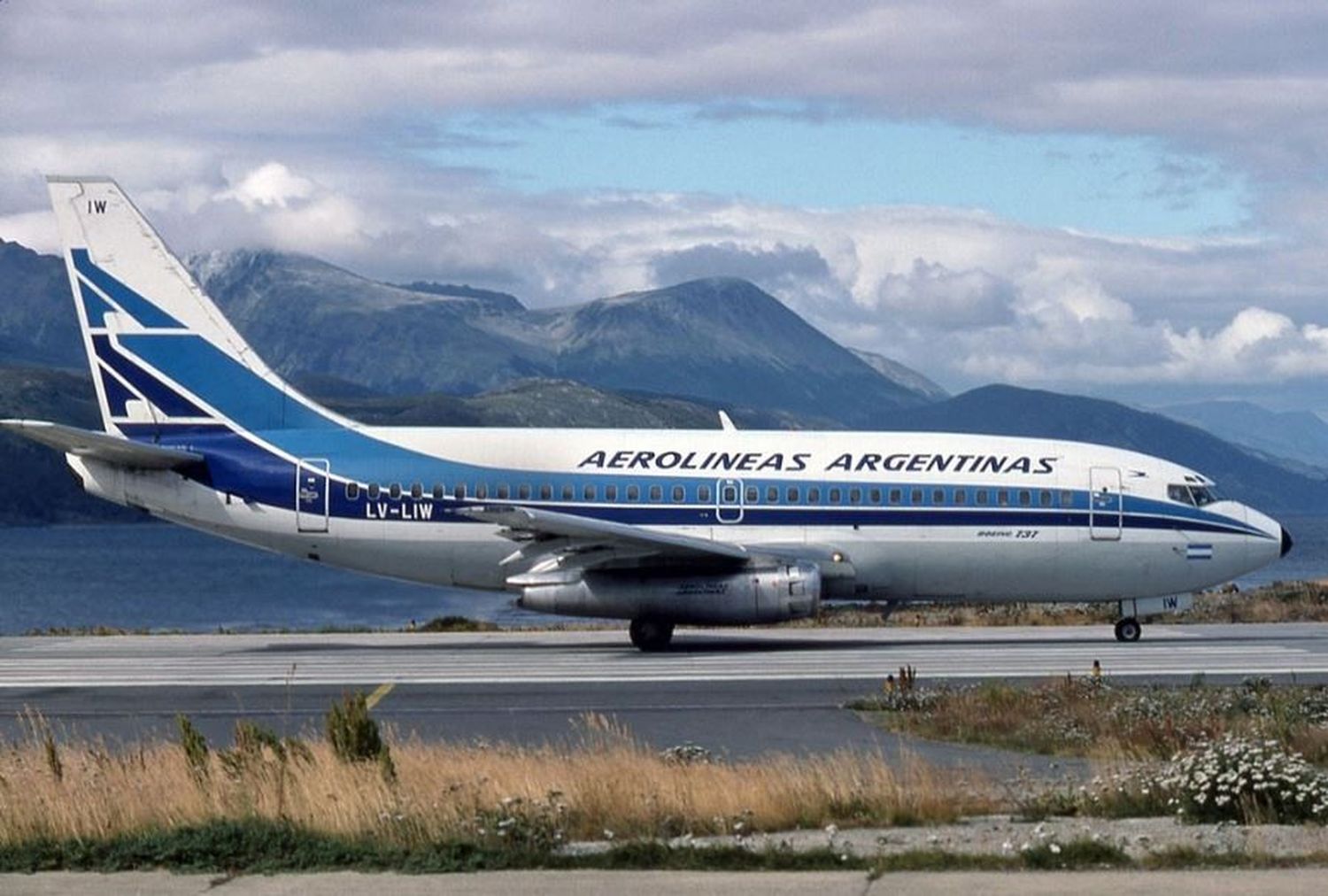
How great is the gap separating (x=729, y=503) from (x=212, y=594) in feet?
245

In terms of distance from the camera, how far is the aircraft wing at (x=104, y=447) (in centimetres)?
3381

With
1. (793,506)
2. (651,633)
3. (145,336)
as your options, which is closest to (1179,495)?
(793,506)

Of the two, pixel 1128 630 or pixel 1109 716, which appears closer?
pixel 1109 716

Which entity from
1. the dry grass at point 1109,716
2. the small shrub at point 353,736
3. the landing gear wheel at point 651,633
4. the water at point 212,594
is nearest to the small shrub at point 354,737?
the small shrub at point 353,736

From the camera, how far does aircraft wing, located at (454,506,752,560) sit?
32875 mm

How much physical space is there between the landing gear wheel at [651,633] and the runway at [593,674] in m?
0.24

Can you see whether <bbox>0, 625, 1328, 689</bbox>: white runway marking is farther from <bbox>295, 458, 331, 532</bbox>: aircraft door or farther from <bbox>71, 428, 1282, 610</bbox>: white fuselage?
<bbox>295, 458, 331, 532</bbox>: aircraft door

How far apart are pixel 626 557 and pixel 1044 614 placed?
1541 centimetres

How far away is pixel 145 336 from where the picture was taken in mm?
36938

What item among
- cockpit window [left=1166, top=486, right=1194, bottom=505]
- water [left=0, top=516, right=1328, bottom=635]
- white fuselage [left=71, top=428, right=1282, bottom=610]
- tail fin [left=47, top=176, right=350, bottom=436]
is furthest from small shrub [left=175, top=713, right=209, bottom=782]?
water [left=0, top=516, right=1328, bottom=635]

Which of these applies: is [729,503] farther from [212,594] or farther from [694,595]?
[212,594]

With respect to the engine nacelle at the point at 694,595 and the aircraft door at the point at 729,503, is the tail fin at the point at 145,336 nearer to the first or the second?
the engine nacelle at the point at 694,595

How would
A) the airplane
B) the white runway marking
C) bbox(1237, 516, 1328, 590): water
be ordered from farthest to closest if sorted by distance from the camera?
bbox(1237, 516, 1328, 590): water
the airplane
the white runway marking

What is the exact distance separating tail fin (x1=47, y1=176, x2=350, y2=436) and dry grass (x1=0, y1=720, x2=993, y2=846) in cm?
1982
